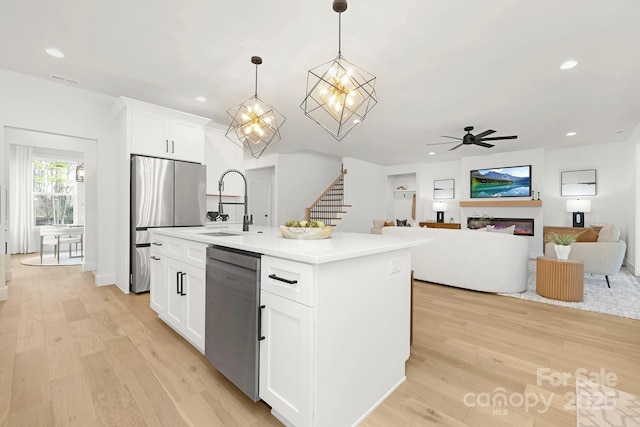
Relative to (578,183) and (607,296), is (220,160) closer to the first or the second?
(607,296)

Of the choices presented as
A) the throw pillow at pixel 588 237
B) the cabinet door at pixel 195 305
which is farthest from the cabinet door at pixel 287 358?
the throw pillow at pixel 588 237

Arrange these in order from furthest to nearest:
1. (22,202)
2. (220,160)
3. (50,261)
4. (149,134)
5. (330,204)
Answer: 1. (330,204)
2. (22,202)
3. (50,261)
4. (220,160)
5. (149,134)

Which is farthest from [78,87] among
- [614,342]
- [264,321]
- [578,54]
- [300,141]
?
[614,342]

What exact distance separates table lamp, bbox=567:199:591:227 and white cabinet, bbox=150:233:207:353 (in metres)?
7.83

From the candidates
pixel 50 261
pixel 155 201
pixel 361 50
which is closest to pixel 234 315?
pixel 361 50

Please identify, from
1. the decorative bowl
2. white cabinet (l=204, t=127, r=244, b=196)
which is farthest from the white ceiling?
the decorative bowl

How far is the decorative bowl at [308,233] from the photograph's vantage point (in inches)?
70.6

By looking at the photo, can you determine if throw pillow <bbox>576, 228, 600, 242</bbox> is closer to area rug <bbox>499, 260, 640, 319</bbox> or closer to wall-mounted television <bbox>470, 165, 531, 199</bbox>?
area rug <bbox>499, 260, 640, 319</bbox>

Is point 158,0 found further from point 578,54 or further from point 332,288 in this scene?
point 578,54

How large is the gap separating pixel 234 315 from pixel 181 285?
2.77ft

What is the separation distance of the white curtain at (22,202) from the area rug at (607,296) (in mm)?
9339

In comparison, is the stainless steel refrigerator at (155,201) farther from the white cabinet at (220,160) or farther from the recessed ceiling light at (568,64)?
the recessed ceiling light at (568,64)

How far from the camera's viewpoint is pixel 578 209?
6.31 meters

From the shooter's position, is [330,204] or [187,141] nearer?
[187,141]
